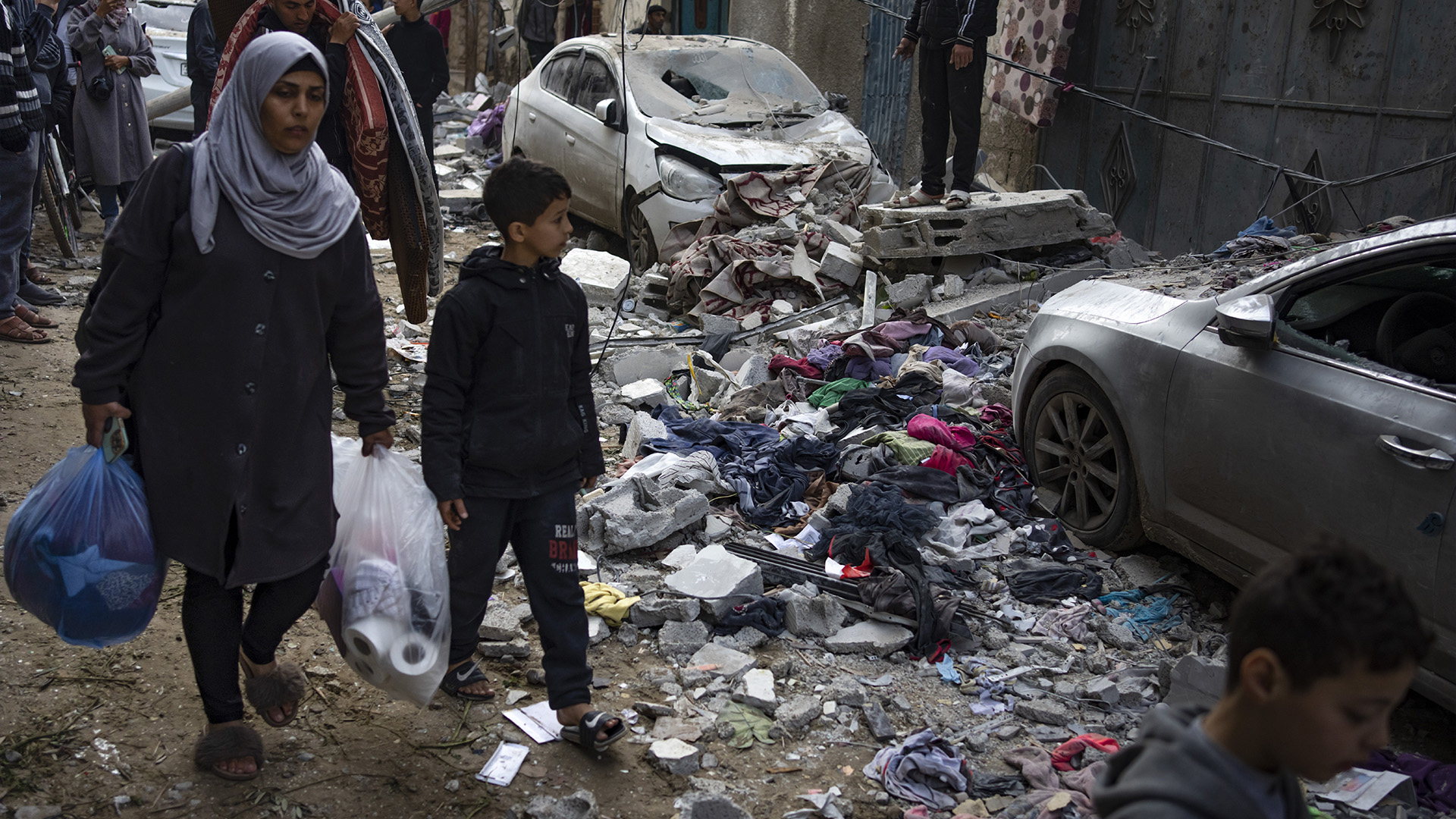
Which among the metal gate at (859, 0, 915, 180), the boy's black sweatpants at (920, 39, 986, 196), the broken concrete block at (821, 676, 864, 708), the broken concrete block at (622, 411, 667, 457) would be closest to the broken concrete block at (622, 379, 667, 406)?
the broken concrete block at (622, 411, 667, 457)

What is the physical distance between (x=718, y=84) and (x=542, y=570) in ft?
26.0

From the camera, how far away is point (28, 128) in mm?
5801

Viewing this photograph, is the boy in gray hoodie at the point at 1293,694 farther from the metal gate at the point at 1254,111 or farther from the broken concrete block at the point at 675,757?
the metal gate at the point at 1254,111

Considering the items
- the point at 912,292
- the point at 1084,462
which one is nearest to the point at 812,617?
the point at 1084,462

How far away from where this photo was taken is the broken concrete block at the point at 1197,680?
3514 mm

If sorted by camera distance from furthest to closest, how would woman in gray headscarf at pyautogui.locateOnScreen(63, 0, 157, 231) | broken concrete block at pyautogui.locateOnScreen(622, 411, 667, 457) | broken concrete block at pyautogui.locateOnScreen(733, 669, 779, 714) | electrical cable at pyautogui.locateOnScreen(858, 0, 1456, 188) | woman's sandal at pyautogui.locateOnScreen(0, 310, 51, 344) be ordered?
woman in gray headscarf at pyautogui.locateOnScreen(63, 0, 157, 231)
electrical cable at pyautogui.locateOnScreen(858, 0, 1456, 188)
woman's sandal at pyautogui.locateOnScreen(0, 310, 51, 344)
broken concrete block at pyautogui.locateOnScreen(622, 411, 667, 457)
broken concrete block at pyautogui.locateOnScreen(733, 669, 779, 714)

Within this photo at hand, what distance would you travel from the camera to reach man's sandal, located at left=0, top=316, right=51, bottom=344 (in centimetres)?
658

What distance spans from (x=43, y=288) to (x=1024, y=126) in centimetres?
846

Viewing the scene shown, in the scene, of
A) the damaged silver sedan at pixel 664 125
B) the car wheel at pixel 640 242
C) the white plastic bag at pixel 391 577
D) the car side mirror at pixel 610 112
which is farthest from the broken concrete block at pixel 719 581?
the car side mirror at pixel 610 112

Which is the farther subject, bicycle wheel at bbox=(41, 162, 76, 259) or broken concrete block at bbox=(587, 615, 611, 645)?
bicycle wheel at bbox=(41, 162, 76, 259)

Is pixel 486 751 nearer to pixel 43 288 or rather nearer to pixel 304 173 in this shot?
pixel 304 173

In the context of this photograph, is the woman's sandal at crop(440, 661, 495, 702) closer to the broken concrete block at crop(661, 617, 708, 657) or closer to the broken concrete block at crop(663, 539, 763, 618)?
the broken concrete block at crop(661, 617, 708, 657)

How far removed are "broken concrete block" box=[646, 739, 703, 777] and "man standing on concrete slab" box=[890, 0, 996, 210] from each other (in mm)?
5265

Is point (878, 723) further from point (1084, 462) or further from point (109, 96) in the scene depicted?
point (109, 96)
